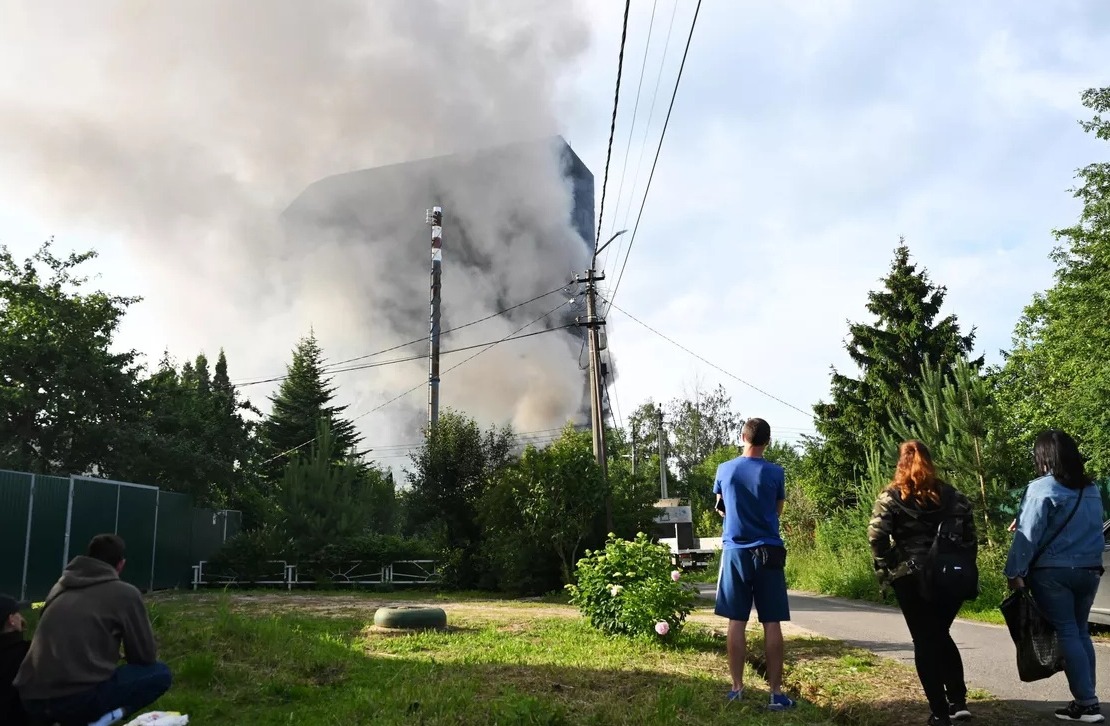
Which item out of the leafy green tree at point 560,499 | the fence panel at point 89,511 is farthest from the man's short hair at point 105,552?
the leafy green tree at point 560,499

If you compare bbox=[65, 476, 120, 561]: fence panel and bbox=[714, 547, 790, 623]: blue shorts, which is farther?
bbox=[65, 476, 120, 561]: fence panel

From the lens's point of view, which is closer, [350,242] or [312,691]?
[312,691]

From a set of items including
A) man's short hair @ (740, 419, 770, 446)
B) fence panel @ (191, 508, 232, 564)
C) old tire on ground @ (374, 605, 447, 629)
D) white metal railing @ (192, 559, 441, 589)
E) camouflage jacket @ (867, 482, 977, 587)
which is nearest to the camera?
camouflage jacket @ (867, 482, 977, 587)

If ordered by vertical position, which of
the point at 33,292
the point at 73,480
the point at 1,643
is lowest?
the point at 1,643

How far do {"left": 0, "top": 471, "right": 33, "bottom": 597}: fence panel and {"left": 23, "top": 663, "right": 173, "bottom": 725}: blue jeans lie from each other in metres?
13.5

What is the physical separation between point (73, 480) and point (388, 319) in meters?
52.0

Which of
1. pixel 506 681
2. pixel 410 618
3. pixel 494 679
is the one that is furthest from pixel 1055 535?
pixel 410 618

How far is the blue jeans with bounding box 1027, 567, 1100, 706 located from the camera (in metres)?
4.78

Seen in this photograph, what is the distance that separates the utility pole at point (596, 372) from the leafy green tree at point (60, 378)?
1431cm

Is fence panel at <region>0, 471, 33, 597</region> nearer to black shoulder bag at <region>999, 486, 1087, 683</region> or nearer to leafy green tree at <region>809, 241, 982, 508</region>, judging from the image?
black shoulder bag at <region>999, 486, 1087, 683</region>

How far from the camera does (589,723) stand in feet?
15.2

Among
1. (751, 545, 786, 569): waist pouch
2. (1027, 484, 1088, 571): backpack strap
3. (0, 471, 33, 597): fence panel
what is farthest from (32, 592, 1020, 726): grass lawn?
(0, 471, 33, 597): fence panel

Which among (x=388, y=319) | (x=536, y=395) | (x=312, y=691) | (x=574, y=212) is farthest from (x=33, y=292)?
(x=574, y=212)

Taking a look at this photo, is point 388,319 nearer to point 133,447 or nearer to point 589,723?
point 133,447
